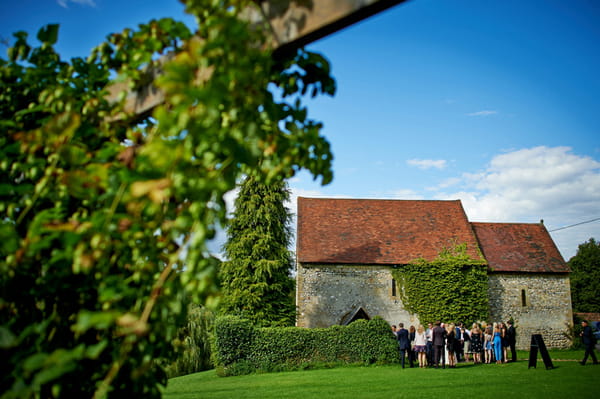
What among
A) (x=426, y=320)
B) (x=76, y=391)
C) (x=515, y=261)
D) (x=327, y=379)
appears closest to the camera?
(x=76, y=391)

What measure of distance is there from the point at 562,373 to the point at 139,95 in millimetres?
15451

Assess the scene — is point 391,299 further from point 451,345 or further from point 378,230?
point 451,345

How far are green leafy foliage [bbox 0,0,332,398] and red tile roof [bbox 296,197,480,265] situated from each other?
22916 mm

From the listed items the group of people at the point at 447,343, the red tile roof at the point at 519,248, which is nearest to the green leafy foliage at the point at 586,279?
the red tile roof at the point at 519,248

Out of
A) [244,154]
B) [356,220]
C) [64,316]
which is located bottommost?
[64,316]

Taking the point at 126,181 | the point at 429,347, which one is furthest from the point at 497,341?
the point at 126,181

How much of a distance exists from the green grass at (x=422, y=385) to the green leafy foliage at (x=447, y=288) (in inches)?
333

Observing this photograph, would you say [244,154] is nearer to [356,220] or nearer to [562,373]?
[562,373]

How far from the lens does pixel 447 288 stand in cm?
2389

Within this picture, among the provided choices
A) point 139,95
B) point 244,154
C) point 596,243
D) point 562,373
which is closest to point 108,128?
point 139,95

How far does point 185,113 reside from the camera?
5.11 feet

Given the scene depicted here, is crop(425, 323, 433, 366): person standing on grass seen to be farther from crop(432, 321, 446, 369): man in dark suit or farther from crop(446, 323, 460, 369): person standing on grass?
crop(432, 321, 446, 369): man in dark suit

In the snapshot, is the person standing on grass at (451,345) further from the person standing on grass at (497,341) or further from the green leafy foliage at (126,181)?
the green leafy foliage at (126,181)

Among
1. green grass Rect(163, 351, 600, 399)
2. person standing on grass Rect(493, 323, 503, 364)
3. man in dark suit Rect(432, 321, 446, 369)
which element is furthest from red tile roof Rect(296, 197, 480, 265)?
green grass Rect(163, 351, 600, 399)
